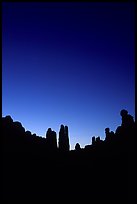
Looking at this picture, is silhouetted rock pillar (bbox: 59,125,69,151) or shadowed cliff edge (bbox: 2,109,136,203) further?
silhouetted rock pillar (bbox: 59,125,69,151)

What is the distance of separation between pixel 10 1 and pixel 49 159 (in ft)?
89.8

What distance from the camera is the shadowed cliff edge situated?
786 inches

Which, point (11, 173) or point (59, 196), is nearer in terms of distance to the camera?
point (59, 196)

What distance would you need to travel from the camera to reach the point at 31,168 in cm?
2552

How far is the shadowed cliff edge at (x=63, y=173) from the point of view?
20.0m

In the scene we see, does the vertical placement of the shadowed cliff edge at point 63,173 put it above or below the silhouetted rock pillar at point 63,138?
below

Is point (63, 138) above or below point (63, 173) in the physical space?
above

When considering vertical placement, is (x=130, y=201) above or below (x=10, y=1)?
below

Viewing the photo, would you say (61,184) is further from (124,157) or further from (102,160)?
(124,157)

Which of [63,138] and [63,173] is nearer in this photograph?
[63,173]

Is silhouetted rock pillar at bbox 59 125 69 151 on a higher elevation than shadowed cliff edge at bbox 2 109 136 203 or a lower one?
higher

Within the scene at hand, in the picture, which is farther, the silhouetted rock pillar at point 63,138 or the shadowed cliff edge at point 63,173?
the silhouetted rock pillar at point 63,138

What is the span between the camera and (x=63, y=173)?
83.1 ft

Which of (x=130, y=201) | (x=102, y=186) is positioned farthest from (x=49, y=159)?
(x=130, y=201)
